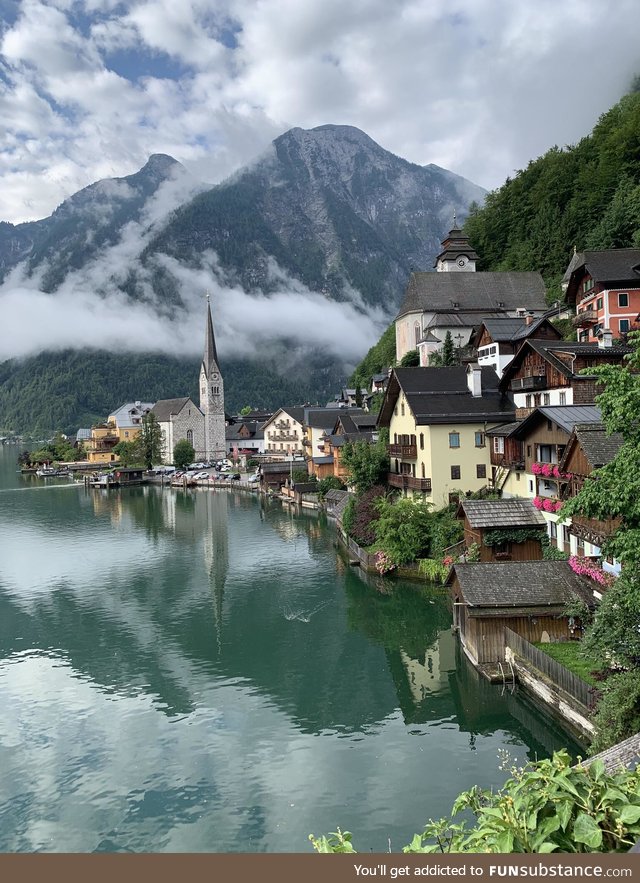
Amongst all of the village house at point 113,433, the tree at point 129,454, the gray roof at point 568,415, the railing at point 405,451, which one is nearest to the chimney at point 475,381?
the railing at point 405,451

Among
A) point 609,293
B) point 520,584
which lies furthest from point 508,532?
point 609,293

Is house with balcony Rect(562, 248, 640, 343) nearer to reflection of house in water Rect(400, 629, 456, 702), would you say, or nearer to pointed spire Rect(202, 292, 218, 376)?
reflection of house in water Rect(400, 629, 456, 702)

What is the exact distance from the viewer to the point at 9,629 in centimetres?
3234

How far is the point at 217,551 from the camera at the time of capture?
5053 centimetres

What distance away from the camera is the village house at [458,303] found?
74.5 meters

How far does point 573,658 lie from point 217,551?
33618 mm

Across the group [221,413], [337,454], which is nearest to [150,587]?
[337,454]

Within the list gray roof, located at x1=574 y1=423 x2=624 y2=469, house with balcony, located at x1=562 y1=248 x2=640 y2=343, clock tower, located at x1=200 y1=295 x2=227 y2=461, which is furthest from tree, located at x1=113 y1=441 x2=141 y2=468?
gray roof, located at x1=574 y1=423 x2=624 y2=469

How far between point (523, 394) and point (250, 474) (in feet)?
236

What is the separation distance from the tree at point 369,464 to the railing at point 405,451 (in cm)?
196

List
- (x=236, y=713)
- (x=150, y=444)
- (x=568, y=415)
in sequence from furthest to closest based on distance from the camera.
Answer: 1. (x=150, y=444)
2. (x=568, y=415)
3. (x=236, y=713)

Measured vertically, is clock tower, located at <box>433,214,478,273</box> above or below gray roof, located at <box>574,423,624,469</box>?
above

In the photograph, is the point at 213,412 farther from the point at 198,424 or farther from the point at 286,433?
the point at 286,433

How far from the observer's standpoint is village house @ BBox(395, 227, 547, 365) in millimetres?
74500
